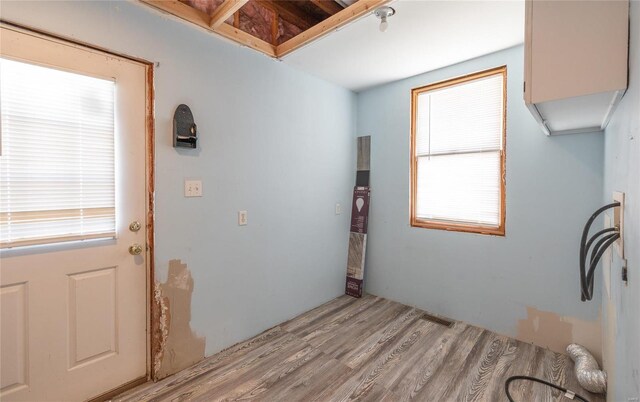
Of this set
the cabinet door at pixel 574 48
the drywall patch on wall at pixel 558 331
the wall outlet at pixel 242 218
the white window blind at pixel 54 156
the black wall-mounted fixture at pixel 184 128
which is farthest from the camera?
the wall outlet at pixel 242 218

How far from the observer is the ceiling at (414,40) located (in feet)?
6.15

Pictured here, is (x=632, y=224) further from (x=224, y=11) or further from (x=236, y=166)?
(x=224, y=11)

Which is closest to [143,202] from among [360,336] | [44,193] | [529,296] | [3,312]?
[44,193]

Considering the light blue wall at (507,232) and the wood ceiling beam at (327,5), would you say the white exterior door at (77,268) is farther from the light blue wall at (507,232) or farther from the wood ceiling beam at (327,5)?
the light blue wall at (507,232)

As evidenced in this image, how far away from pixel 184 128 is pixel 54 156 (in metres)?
0.73

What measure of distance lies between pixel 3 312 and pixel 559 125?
11.3ft

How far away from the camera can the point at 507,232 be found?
2482 millimetres

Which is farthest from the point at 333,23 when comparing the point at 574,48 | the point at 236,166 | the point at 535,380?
the point at 535,380

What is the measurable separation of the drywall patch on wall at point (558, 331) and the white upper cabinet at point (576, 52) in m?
1.74

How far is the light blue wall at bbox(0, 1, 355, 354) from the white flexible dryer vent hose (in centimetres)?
214

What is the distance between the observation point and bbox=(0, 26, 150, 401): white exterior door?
150 cm

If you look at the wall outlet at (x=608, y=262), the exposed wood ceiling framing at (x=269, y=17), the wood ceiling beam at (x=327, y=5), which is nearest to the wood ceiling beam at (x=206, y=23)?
the exposed wood ceiling framing at (x=269, y=17)

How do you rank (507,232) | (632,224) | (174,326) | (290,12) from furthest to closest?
(290,12), (507,232), (174,326), (632,224)

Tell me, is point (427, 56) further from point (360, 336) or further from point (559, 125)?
point (360, 336)
